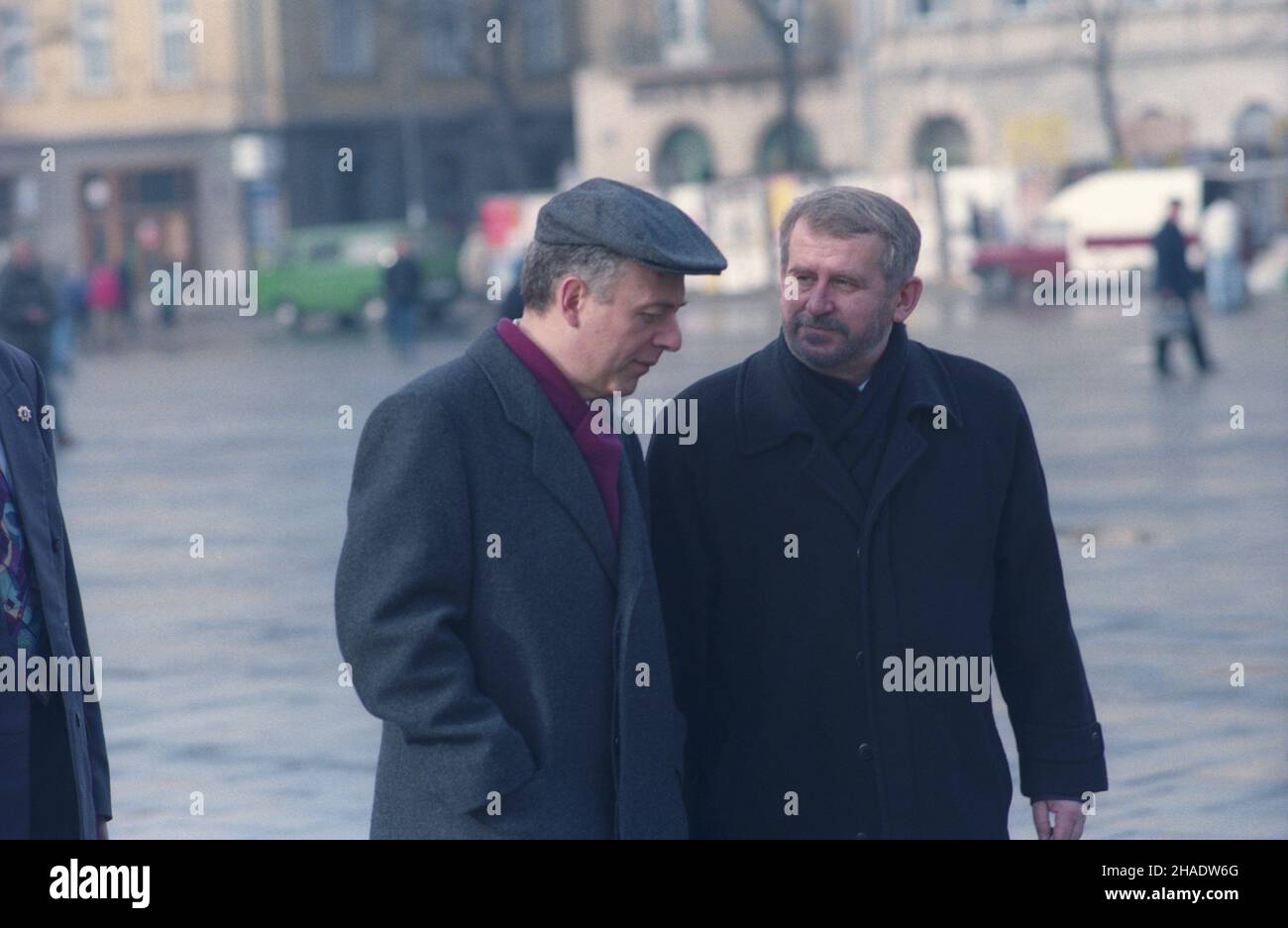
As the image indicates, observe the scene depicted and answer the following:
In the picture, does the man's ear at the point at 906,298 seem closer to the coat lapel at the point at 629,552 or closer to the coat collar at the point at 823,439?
the coat collar at the point at 823,439

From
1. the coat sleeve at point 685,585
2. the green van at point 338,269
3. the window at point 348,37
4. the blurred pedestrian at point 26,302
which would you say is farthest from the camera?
the window at point 348,37

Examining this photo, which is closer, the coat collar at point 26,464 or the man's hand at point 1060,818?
the coat collar at point 26,464

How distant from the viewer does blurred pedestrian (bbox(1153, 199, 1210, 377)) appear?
2267 cm

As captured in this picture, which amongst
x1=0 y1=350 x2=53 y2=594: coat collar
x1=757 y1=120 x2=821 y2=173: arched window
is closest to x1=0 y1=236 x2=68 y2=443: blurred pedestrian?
x1=0 y1=350 x2=53 y2=594: coat collar

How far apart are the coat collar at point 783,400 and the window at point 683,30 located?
57.6 meters

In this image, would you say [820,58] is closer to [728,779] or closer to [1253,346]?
[1253,346]

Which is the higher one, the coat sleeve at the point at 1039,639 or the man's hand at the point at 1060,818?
the coat sleeve at the point at 1039,639

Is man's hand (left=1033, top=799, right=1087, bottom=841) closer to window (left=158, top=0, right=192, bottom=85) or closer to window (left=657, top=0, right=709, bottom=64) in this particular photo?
window (left=158, top=0, right=192, bottom=85)

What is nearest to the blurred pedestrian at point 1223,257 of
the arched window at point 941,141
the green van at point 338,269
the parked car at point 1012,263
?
the parked car at point 1012,263

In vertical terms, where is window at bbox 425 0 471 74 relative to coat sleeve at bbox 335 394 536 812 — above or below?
above

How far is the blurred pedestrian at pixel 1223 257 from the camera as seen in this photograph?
3222 cm

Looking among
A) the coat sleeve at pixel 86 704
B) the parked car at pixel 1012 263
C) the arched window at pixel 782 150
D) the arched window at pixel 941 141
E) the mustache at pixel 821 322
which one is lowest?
the coat sleeve at pixel 86 704

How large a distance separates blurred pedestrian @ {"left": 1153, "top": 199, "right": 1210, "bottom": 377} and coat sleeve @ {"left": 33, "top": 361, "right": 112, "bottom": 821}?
63.6 feet
